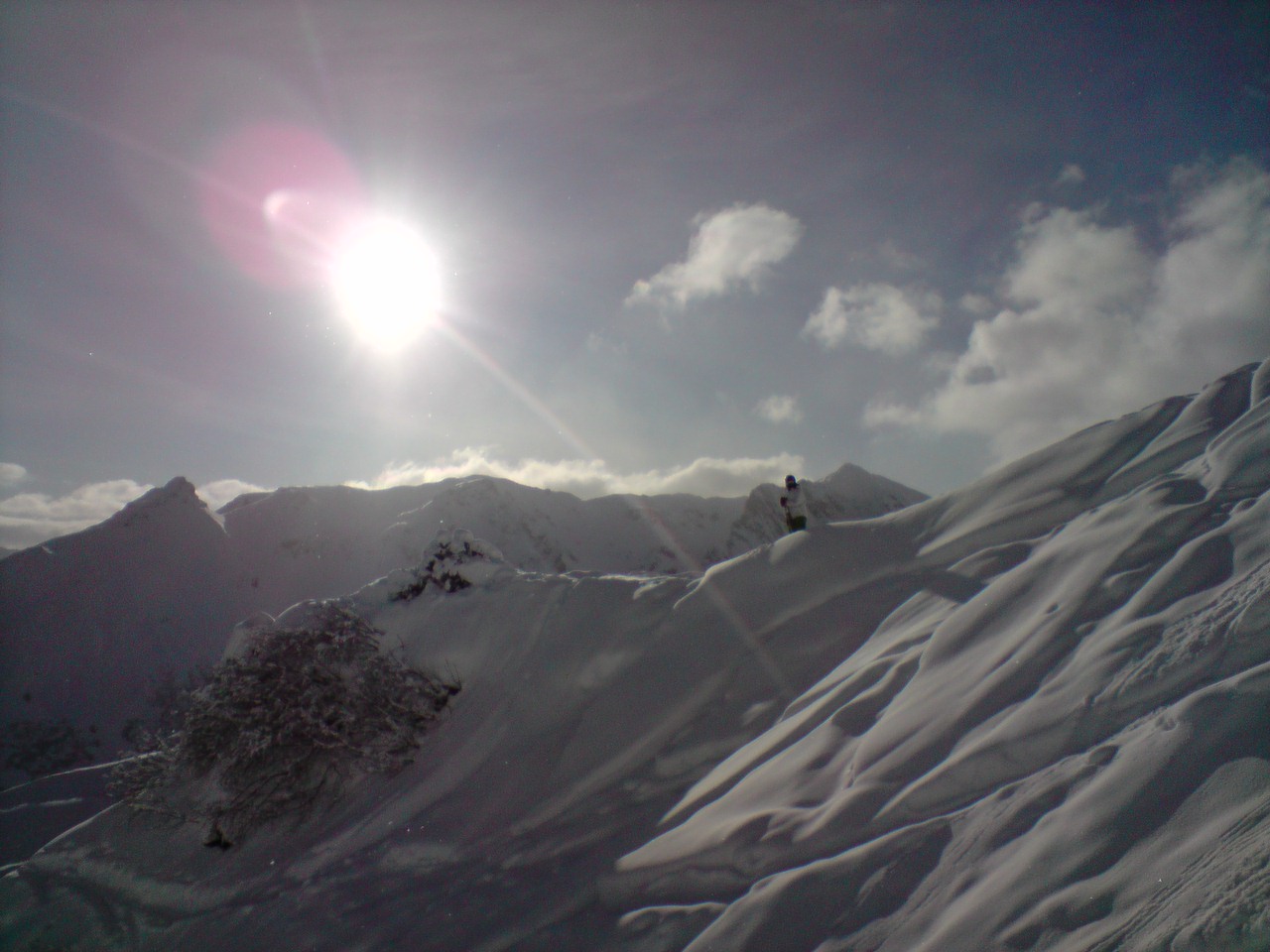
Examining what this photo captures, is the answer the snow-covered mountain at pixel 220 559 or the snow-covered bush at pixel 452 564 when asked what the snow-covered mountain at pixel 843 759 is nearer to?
the snow-covered bush at pixel 452 564

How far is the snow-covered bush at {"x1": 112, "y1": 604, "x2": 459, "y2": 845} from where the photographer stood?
360 inches

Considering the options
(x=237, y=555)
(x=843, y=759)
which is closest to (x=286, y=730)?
(x=843, y=759)

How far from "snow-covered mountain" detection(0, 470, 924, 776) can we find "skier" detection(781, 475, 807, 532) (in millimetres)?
58448

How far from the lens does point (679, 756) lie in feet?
24.7

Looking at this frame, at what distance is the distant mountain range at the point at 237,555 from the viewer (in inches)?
2463

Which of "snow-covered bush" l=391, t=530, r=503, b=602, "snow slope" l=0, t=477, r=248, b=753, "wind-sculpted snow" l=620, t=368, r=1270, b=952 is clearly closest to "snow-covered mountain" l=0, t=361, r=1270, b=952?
"wind-sculpted snow" l=620, t=368, r=1270, b=952

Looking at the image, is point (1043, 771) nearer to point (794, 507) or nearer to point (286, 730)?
point (794, 507)

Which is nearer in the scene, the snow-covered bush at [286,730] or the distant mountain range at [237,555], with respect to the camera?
the snow-covered bush at [286,730]

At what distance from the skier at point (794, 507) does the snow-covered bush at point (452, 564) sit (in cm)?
577

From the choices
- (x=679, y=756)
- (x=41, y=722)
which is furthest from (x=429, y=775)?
(x=41, y=722)

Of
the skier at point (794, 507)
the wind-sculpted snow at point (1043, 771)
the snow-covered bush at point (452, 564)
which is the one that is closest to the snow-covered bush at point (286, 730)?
the snow-covered bush at point (452, 564)

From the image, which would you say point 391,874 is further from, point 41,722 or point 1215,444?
point 41,722

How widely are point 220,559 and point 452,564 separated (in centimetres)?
9569

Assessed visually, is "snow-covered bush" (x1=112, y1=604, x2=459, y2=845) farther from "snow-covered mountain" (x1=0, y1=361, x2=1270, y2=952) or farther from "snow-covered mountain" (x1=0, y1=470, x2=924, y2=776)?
"snow-covered mountain" (x1=0, y1=470, x2=924, y2=776)
